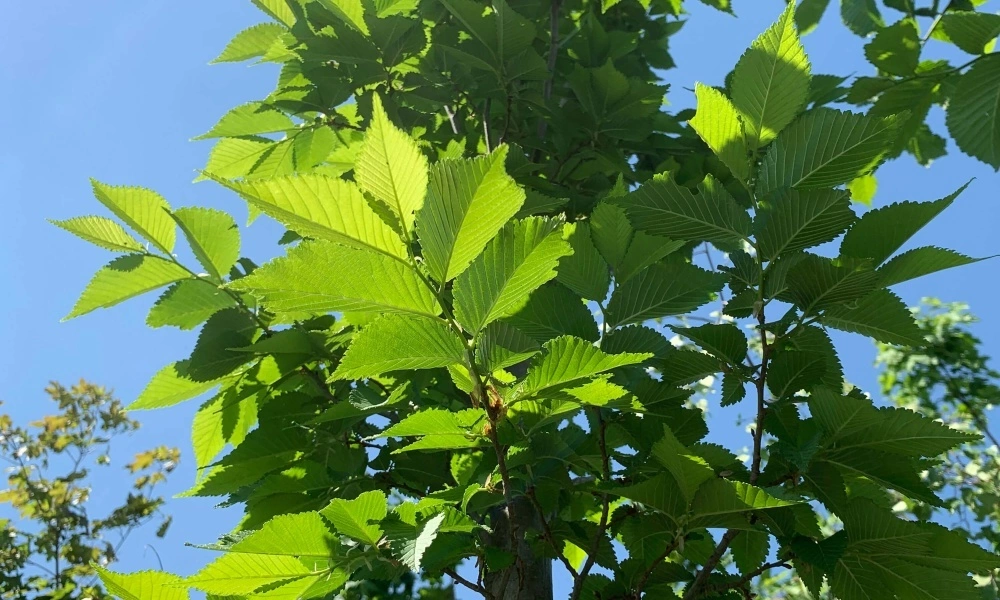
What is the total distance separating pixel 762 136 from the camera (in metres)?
0.94

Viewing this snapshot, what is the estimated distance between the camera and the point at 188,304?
1.43m

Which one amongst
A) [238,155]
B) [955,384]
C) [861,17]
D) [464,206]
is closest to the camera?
[464,206]

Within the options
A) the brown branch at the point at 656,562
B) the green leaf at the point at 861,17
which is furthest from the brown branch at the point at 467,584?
the green leaf at the point at 861,17

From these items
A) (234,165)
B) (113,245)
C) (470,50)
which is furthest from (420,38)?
(113,245)

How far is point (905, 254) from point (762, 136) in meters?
0.22

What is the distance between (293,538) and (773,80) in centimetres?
78

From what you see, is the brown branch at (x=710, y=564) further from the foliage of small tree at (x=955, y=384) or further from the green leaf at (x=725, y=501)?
the foliage of small tree at (x=955, y=384)

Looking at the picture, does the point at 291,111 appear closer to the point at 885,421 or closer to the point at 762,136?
the point at 762,136

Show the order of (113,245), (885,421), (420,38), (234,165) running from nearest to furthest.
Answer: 1. (885,421)
2. (113,245)
3. (420,38)
4. (234,165)

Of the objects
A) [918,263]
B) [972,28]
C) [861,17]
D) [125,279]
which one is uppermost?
[861,17]

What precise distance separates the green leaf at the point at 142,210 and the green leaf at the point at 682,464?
1014 millimetres

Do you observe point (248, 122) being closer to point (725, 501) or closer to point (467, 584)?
point (467, 584)

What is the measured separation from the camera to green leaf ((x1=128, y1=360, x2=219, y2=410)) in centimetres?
142

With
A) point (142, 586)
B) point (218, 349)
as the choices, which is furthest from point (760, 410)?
point (218, 349)
